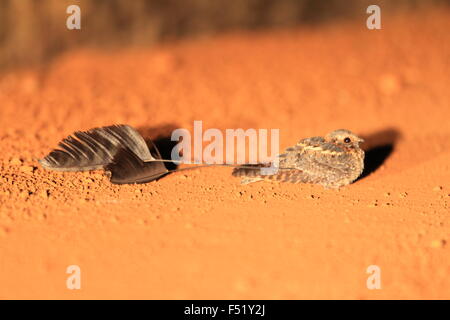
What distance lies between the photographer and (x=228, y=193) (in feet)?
7.79

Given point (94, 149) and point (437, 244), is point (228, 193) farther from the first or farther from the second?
point (437, 244)

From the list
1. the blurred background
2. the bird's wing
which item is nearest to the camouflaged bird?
the bird's wing

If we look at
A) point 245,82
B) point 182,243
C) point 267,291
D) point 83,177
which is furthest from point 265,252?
point 245,82

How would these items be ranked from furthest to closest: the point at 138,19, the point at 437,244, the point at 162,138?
the point at 138,19 < the point at 162,138 < the point at 437,244

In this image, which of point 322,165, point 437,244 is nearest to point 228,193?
point 322,165

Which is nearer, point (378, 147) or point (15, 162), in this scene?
point (15, 162)

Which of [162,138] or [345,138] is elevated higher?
[162,138]

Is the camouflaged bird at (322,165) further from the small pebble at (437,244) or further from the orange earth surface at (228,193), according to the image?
the small pebble at (437,244)

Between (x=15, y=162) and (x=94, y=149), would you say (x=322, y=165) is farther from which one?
(x=15, y=162)

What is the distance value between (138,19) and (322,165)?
2428 millimetres

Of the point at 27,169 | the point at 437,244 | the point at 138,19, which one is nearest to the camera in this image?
the point at 437,244

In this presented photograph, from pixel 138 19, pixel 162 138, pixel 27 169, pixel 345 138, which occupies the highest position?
pixel 138 19

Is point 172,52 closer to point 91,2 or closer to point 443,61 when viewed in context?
point 91,2

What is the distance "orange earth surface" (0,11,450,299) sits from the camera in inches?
72.4
